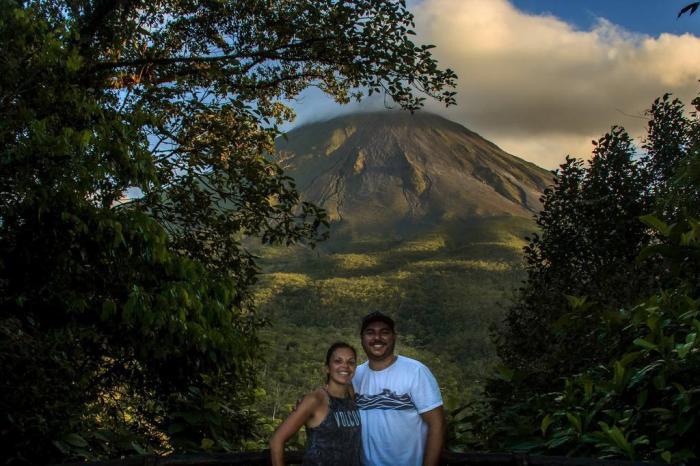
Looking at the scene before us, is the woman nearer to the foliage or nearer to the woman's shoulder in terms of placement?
the woman's shoulder

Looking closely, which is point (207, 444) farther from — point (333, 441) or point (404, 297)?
point (404, 297)

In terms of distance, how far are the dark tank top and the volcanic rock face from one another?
128 metres

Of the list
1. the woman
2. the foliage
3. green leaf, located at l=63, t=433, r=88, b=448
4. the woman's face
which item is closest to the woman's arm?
the woman

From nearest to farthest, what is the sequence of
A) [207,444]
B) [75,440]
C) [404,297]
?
[75,440], [207,444], [404,297]

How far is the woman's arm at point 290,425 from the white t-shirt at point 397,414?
0.33 metres

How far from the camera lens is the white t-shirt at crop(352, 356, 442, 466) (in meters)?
3.21

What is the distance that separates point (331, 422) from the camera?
3068mm

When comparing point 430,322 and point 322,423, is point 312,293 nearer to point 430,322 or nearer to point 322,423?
point 430,322

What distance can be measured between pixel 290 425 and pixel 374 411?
456mm

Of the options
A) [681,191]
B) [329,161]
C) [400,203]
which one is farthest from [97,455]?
[329,161]

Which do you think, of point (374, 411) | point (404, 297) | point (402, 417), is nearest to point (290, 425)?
point (374, 411)

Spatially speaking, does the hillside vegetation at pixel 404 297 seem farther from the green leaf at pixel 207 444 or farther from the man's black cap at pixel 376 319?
the man's black cap at pixel 376 319

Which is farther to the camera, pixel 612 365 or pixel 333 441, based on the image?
pixel 612 365

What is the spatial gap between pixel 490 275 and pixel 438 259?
1399 cm
